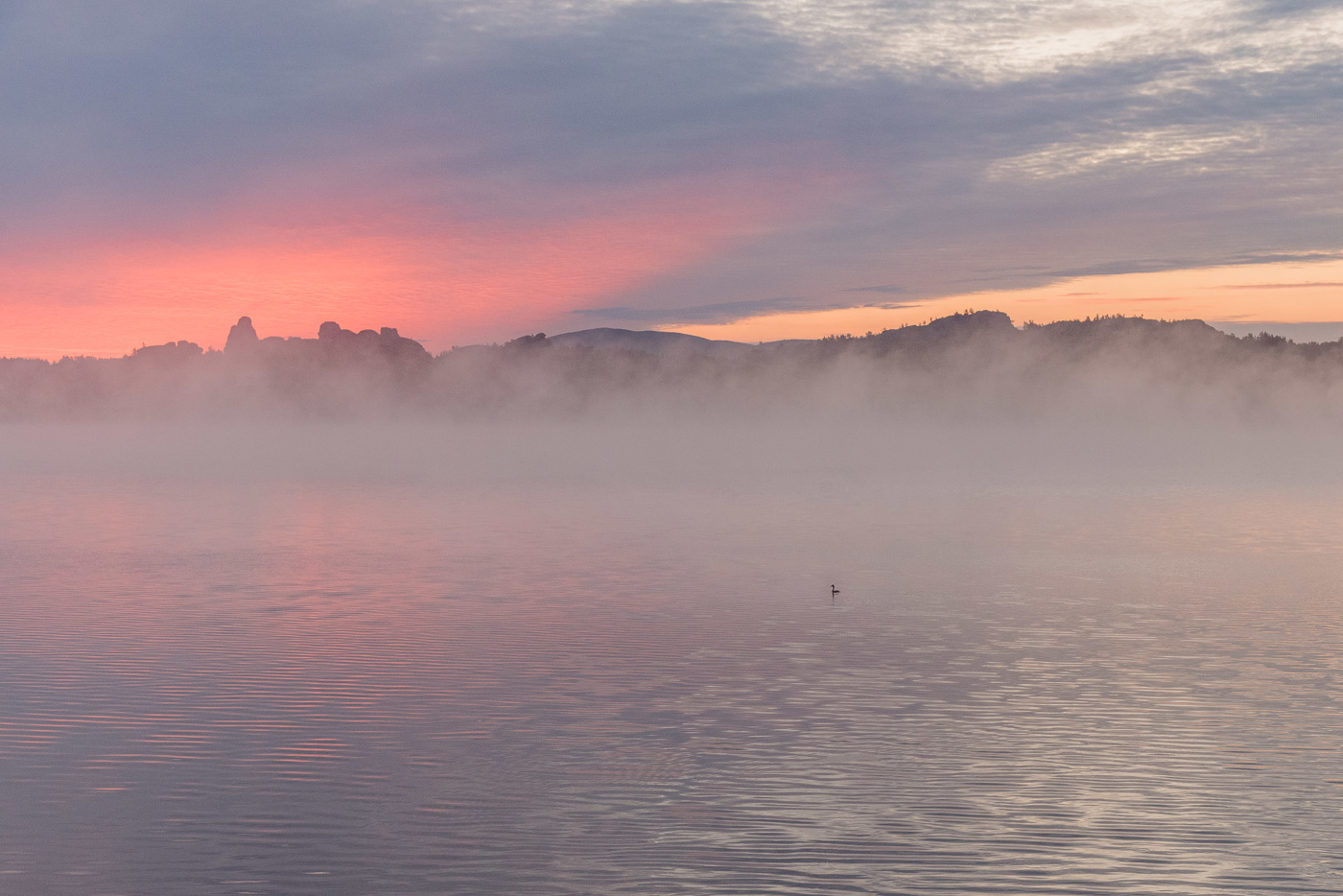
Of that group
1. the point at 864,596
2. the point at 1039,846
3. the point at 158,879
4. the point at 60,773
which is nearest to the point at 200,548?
the point at 864,596

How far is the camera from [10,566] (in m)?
49.9

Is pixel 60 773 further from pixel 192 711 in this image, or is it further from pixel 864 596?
pixel 864 596

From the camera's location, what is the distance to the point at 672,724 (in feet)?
76.2

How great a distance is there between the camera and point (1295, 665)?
2844cm

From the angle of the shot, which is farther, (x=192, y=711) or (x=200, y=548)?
(x=200, y=548)

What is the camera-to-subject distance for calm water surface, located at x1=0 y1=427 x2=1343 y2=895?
1638 centimetres

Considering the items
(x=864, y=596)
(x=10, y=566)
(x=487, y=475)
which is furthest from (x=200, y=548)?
(x=487, y=475)

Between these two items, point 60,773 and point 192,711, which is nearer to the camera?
point 60,773

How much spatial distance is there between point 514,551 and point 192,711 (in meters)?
30.9

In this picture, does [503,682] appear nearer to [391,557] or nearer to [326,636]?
[326,636]

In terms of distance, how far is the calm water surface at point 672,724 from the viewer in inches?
645

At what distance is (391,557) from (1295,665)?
3521cm

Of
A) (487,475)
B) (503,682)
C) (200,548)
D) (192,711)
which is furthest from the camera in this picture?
(487,475)

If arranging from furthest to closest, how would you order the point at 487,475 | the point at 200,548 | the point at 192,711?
the point at 487,475, the point at 200,548, the point at 192,711
